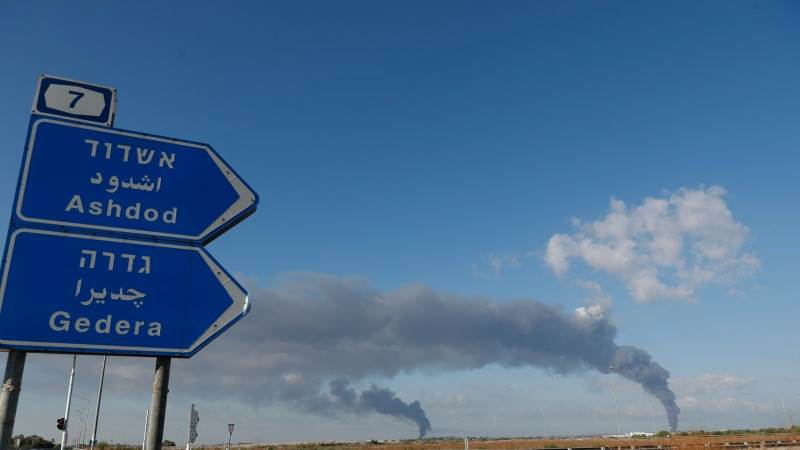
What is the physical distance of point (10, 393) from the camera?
285cm

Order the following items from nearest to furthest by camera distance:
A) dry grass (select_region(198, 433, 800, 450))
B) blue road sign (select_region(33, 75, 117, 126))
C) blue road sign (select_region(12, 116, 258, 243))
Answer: blue road sign (select_region(12, 116, 258, 243))
blue road sign (select_region(33, 75, 117, 126))
dry grass (select_region(198, 433, 800, 450))

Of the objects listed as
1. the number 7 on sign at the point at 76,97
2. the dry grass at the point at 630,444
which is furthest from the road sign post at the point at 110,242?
the dry grass at the point at 630,444

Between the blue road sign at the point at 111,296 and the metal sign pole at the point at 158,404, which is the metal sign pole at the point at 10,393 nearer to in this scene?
the blue road sign at the point at 111,296

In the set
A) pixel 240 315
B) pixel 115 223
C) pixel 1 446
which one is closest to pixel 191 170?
pixel 115 223

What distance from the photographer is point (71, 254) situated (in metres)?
3.15

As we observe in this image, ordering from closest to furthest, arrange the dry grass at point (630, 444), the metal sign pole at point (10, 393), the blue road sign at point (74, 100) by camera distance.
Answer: the metal sign pole at point (10, 393) → the blue road sign at point (74, 100) → the dry grass at point (630, 444)

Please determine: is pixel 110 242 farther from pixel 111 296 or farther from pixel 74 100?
pixel 74 100

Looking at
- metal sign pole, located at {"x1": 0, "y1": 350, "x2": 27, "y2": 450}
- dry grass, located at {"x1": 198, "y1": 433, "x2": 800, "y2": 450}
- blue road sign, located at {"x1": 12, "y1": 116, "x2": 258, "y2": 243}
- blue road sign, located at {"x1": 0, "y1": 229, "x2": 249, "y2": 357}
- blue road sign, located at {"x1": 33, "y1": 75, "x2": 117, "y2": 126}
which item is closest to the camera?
metal sign pole, located at {"x1": 0, "y1": 350, "x2": 27, "y2": 450}

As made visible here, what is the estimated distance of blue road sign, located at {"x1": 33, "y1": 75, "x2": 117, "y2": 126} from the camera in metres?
3.48

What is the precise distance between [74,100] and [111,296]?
1.47 m

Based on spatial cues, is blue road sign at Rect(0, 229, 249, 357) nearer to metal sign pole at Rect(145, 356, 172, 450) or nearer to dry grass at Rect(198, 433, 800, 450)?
metal sign pole at Rect(145, 356, 172, 450)

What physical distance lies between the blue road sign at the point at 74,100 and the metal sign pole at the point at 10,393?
163cm

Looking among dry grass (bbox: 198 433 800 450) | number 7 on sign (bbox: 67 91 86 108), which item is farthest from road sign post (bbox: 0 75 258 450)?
dry grass (bbox: 198 433 800 450)

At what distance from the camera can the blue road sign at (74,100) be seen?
3477 mm
